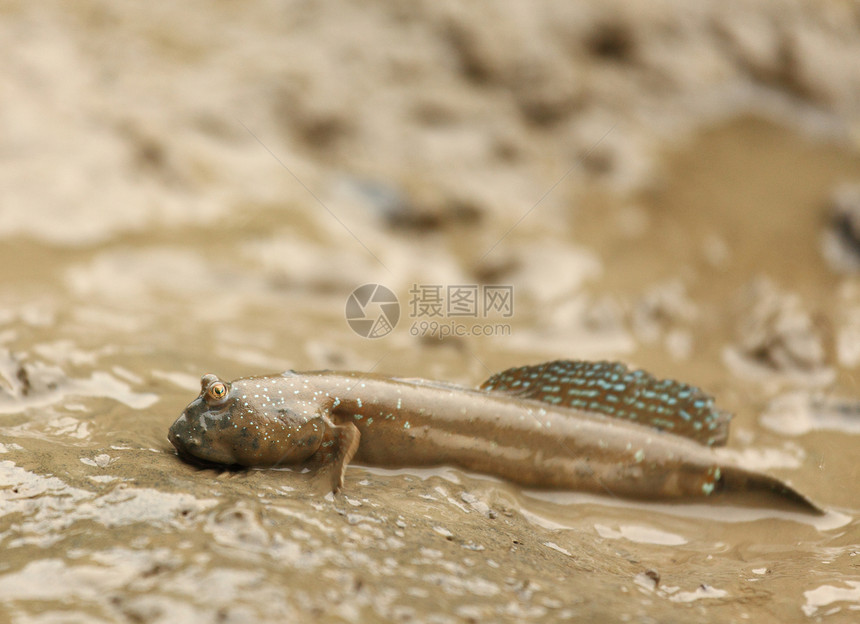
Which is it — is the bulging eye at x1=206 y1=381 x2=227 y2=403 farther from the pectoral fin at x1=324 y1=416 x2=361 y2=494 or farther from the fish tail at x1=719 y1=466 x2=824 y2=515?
the fish tail at x1=719 y1=466 x2=824 y2=515

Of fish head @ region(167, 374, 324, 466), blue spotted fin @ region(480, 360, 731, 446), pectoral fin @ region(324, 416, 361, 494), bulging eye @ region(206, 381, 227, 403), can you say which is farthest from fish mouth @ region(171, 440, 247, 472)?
blue spotted fin @ region(480, 360, 731, 446)

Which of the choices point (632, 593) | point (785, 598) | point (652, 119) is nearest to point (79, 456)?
point (632, 593)

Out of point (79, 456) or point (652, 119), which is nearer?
point (79, 456)

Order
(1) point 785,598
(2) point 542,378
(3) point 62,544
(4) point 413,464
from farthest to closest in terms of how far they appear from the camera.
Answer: (2) point 542,378 < (4) point 413,464 < (1) point 785,598 < (3) point 62,544

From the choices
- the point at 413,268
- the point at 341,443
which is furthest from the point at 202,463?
the point at 413,268

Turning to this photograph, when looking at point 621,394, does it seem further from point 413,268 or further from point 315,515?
point 413,268

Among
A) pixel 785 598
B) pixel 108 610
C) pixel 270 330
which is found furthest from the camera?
pixel 270 330

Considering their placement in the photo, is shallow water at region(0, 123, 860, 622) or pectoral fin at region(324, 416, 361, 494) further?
pectoral fin at region(324, 416, 361, 494)

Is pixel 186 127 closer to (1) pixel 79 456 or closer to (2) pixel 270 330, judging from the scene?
(2) pixel 270 330
